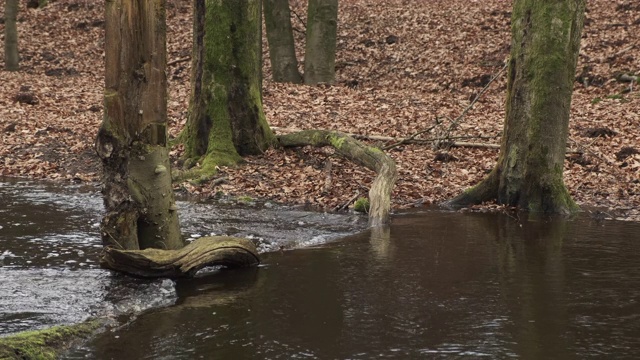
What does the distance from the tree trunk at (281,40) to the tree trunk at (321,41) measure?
2.34 feet

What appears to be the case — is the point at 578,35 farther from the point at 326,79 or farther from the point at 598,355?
the point at 326,79

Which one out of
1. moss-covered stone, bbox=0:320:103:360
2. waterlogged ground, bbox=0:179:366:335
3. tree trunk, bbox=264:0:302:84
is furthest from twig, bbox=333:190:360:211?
tree trunk, bbox=264:0:302:84

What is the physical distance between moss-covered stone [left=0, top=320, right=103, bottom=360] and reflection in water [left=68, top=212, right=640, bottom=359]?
18 centimetres

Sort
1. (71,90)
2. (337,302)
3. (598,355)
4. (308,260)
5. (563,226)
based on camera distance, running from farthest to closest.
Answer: (71,90), (563,226), (308,260), (337,302), (598,355)

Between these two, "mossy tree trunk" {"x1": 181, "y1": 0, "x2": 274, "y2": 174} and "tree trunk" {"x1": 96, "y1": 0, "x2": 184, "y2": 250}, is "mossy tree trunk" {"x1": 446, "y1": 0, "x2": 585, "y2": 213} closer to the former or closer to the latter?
"mossy tree trunk" {"x1": 181, "y1": 0, "x2": 274, "y2": 174}

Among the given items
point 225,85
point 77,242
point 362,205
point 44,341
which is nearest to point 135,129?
point 77,242

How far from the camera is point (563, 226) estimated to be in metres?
9.00

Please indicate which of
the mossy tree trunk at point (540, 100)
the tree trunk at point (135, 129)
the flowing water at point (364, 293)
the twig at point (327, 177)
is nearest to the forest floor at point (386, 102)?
the twig at point (327, 177)

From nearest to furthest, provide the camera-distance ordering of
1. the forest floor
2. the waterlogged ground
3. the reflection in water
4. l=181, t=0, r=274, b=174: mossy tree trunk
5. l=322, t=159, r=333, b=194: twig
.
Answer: the reflection in water, the waterlogged ground, l=322, t=159, r=333, b=194: twig, the forest floor, l=181, t=0, r=274, b=174: mossy tree trunk

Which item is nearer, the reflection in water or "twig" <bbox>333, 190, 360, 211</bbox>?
the reflection in water

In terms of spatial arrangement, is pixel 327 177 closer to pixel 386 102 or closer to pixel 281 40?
pixel 386 102

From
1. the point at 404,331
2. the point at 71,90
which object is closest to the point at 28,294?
the point at 404,331

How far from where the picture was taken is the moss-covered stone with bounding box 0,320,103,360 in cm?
455

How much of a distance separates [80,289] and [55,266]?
848 millimetres
